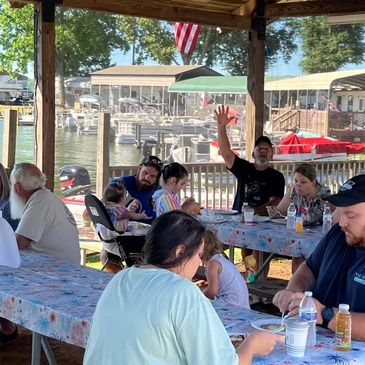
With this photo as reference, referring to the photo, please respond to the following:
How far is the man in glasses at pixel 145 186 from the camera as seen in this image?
627 centimetres

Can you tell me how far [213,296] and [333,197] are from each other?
1052 mm

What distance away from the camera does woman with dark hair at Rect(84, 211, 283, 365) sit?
73.9 inches

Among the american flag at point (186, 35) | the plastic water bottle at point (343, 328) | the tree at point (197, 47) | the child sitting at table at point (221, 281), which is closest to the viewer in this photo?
the plastic water bottle at point (343, 328)

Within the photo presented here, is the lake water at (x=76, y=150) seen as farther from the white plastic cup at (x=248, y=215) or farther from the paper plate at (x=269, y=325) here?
the paper plate at (x=269, y=325)

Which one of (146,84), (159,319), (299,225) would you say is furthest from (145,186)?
(146,84)

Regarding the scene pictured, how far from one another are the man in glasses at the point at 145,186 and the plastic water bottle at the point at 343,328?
3858 mm

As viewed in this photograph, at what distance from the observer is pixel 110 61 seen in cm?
1398

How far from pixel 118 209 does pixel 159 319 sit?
407 cm

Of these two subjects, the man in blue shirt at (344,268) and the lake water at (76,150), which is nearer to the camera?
the man in blue shirt at (344,268)

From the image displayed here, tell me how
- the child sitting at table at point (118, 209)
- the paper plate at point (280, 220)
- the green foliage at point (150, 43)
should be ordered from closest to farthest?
1. the paper plate at point (280, 220)
2. the child sitting at table at point (118, 209)
3. the green foliage at point (150, 43)

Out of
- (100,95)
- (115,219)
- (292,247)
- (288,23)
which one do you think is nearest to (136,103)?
(100,95)

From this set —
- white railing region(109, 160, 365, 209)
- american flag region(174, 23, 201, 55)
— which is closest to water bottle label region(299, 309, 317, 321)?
white railing region(109, 160, 365, 209)

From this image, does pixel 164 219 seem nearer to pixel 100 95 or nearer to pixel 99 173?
pixel 99 173

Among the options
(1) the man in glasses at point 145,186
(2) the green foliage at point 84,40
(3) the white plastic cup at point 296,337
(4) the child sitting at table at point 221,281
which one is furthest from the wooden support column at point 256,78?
(2) the green foliage at point 84,40
